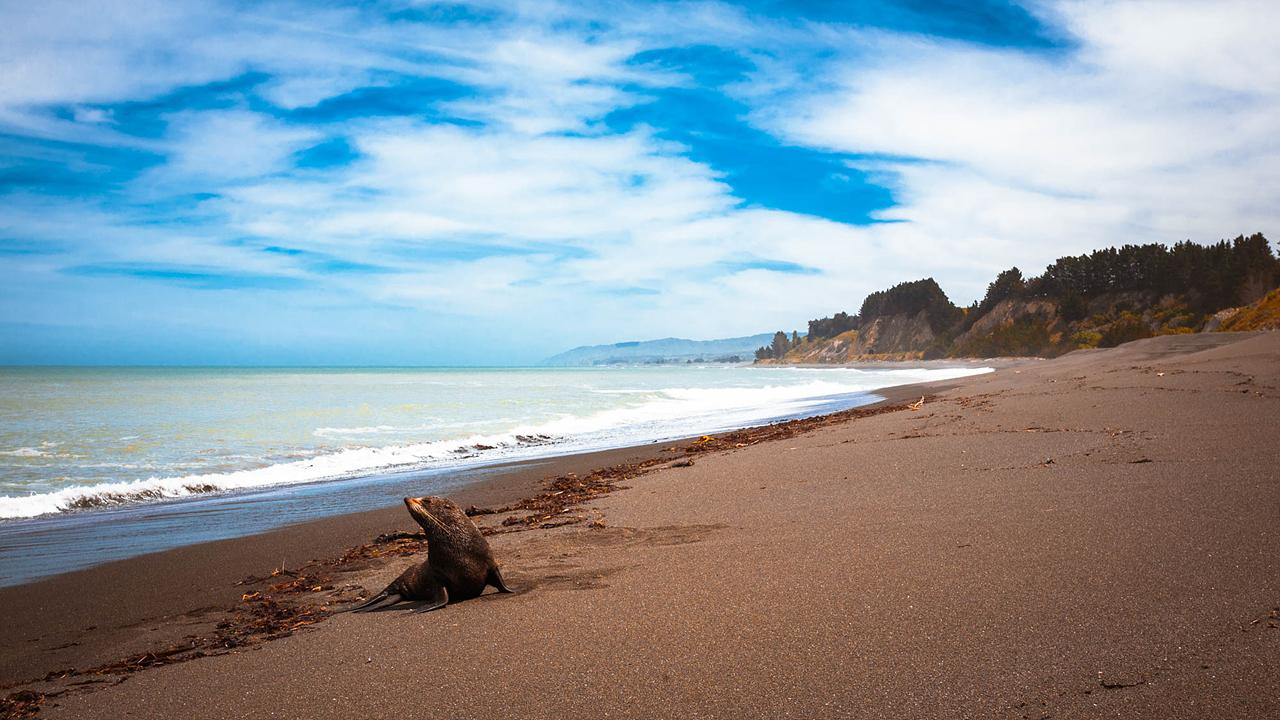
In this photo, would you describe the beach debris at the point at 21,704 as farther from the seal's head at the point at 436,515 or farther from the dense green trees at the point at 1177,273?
the dense green trees at the point at 1177,273

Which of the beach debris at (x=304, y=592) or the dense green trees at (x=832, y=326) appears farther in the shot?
the dense green trees at (x=832, y=326)

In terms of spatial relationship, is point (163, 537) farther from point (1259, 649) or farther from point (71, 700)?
point (1259, 649)

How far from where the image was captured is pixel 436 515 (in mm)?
4738

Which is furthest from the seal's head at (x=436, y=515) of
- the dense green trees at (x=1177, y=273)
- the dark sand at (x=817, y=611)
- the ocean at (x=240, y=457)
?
the dense green trees at (x=1177, y=273)

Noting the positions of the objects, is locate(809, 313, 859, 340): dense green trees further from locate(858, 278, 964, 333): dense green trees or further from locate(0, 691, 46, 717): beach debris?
locate(0, 691, 46, 717): beach debris

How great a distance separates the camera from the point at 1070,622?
3.15m

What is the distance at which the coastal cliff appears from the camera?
60188mm

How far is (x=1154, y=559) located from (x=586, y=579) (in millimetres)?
3287

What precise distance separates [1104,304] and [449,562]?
90.3 meters

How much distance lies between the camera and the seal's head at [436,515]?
15.3 feet

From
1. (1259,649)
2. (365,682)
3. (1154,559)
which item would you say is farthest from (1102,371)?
(365,682)

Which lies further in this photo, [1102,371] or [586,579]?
[1102,371]

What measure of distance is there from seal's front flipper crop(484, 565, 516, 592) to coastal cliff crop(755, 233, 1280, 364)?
136 ft

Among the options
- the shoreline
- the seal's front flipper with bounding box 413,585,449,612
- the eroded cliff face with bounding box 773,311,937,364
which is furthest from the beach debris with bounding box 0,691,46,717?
the eroded cliff face with bounding box 773,311,937,364
